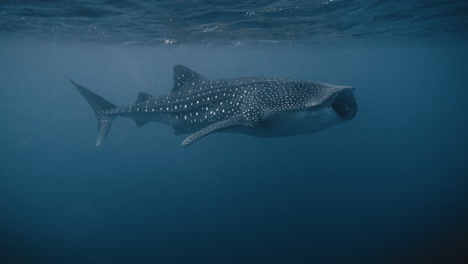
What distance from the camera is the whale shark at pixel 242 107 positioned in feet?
18.3

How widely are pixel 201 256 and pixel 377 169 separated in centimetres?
1773

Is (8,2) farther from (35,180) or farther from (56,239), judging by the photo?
(35,180)

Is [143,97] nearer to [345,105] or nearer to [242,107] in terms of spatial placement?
[242,107]

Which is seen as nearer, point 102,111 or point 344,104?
point 344,104

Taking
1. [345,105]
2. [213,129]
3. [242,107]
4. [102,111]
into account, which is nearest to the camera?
[345,105]

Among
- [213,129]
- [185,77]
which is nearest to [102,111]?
[185,77]

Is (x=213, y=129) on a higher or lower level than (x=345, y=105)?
lower

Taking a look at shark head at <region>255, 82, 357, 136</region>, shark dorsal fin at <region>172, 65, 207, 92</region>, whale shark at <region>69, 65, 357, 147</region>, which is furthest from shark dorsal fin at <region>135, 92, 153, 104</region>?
shark head at <region>255, 82, 357, 136</region>

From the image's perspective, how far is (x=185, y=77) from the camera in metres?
9.29

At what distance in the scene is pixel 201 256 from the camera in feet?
42.3

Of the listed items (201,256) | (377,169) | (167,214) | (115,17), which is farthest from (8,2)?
(377,169)

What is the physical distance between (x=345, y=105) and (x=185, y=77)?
18.1 ft

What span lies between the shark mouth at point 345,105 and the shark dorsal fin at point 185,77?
485 cm

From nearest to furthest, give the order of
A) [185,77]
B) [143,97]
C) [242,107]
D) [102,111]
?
1. [242,107]
2. [185,77]
3. [143,97]
4. [102,111]
